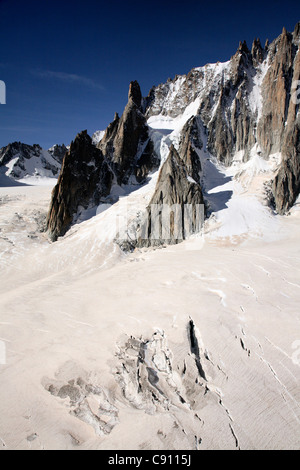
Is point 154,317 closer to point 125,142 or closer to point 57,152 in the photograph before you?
point 125,142

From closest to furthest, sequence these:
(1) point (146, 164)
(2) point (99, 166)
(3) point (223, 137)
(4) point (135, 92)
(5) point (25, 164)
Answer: (2) point (99, 166) → (1) point (146, 164) → (3) point (223, 137) → (4) point (135, 92) → (5) point (25, 164)

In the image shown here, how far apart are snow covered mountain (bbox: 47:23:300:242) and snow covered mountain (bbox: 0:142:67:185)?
34938 mm

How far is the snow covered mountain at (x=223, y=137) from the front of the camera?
29078mm

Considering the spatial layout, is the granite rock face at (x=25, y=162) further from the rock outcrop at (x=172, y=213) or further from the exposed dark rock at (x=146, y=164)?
the rock outcrop at (x=172, y=213)

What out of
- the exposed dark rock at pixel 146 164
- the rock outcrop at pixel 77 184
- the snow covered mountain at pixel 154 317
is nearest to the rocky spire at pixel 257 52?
the snow covered mountain at pixel 154 317

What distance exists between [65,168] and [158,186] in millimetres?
13122

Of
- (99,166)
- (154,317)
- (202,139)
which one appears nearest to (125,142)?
(99,166)

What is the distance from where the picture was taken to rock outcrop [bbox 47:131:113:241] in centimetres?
2815

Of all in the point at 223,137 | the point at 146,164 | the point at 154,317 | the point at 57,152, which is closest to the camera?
the point at 154,317

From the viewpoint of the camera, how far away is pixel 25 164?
67.9 meters

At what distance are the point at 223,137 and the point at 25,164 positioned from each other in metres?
59.0

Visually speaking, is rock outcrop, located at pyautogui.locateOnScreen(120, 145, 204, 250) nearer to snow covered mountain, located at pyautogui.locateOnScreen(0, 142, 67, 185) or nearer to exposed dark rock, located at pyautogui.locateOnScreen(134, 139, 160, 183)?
exposed dark rock, located at pyautogui.locateOnScreen(134, 139, 160, 183)

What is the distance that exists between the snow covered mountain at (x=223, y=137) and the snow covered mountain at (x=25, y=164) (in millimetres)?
34938

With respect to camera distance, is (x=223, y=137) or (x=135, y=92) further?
(x=135, y=92)
